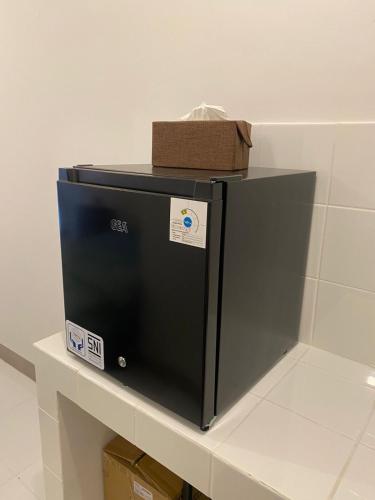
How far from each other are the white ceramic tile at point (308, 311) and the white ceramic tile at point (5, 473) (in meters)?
1.24

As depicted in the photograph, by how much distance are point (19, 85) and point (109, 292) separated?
123 cm

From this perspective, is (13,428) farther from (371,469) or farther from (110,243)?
(371,469)

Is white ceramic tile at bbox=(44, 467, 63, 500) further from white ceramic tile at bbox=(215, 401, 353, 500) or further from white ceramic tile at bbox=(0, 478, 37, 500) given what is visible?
white ceramic tile at bbox=(215, 401, 353, 500)

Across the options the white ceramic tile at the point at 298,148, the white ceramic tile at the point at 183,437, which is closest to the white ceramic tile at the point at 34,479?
the white ceramic tile at the point at 183,437

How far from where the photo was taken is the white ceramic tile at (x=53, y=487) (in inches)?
41.6

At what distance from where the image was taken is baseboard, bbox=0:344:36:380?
2.00 m

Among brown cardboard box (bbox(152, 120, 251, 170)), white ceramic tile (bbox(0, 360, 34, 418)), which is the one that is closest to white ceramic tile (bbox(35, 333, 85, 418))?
brown cardboard box (bbox(152, 120, 251, 170))

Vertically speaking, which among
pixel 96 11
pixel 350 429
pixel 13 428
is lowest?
pixel 13 428

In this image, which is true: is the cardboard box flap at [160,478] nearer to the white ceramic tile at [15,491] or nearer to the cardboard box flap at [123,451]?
the cardboard box flap at [123,451]

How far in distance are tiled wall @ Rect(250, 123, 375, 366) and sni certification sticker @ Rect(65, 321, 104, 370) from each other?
0.54m

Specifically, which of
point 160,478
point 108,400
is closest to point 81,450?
point 160,478

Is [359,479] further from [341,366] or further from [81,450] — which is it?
→ [81,450]

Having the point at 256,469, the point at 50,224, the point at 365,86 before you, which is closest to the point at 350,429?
the point at 256,469

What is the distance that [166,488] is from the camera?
102 centimetres
